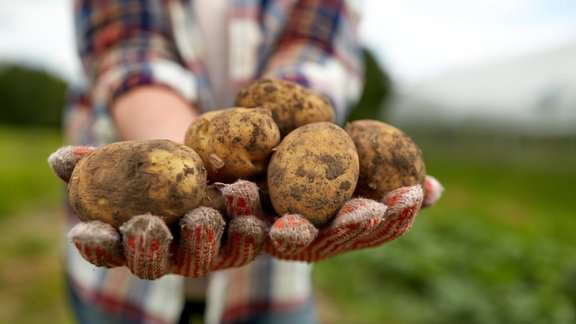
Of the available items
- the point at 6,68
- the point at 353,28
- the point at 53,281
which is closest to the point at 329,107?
the point at 353,28

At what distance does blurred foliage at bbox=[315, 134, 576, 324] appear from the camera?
396 cm

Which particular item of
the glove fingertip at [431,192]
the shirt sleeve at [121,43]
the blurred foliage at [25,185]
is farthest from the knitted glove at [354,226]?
the blurred foliage at [25,185]

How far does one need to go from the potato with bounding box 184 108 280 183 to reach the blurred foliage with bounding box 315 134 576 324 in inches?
108

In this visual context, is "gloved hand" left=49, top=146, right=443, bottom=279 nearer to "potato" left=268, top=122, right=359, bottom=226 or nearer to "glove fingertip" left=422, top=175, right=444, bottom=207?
"potato" left=268, top=122, right=359, bottom=226

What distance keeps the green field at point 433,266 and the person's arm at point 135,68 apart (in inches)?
95.7

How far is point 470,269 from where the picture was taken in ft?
15.8

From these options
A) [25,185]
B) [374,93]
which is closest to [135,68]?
[25,185]

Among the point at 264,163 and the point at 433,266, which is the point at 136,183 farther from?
the point at 433,266

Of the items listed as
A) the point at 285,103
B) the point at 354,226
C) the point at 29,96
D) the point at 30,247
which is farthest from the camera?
the point at 29,96

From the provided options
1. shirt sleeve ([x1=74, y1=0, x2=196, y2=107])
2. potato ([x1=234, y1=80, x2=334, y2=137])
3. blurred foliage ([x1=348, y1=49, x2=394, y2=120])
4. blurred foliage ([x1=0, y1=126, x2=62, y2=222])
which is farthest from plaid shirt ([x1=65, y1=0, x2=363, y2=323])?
blurred foliage ([x1=348, y1=49, x2=394, y2=120])

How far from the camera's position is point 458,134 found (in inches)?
554

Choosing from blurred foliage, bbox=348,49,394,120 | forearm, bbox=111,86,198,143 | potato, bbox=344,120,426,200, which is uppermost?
potato, bbox=344,120,426,200

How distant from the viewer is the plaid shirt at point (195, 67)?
6.64ft

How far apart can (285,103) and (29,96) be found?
23.1m
